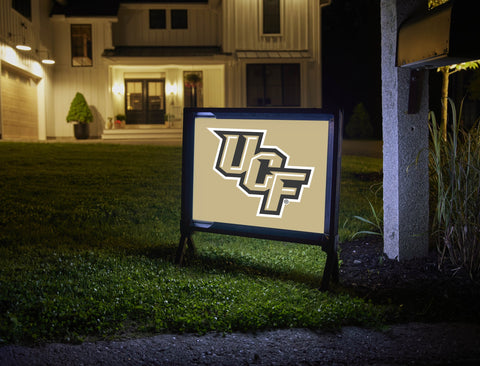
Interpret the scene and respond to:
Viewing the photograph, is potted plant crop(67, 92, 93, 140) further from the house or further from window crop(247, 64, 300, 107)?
window crop(247, 64, 300, 107)

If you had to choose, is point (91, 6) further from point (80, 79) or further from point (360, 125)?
point (360, 125)

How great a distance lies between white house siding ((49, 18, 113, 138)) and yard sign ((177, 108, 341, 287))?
21.8 meters

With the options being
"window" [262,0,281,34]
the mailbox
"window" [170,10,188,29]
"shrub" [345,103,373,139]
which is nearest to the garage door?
"window" [170,10,188,29]

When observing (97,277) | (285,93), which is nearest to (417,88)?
(97,277)

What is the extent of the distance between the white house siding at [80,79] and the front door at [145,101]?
1.63 m

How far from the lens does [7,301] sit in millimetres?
3529

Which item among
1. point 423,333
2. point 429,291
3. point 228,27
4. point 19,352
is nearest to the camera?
point 19,352

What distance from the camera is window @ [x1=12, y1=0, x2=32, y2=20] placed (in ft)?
69.6

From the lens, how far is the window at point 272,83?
2598 centimetres

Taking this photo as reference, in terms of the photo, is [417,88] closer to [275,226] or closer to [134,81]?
[275,226]

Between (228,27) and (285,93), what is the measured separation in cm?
424

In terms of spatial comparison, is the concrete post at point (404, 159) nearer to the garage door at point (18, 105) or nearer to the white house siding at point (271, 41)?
the garage door at point (18, 105)

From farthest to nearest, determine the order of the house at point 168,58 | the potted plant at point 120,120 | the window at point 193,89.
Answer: the window at point 193,89 < the house at point 168,58 < the potted plant at point 120,120

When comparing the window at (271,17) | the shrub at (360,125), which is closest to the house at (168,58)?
the window at (271,17)
